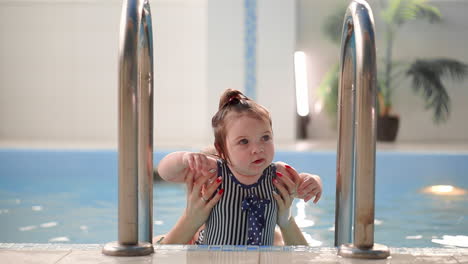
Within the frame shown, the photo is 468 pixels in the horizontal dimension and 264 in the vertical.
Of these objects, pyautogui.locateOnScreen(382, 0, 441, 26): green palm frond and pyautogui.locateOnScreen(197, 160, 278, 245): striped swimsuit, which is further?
pyautogui.locateOnScreen(382, 0, 441, 26): green palm frond

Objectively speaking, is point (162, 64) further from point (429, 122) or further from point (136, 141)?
point (136, 141)

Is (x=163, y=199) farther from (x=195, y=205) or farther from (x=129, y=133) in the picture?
(x=129, y=133)

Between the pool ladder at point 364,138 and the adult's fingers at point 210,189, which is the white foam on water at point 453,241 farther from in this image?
the pool ladder at point 364,138

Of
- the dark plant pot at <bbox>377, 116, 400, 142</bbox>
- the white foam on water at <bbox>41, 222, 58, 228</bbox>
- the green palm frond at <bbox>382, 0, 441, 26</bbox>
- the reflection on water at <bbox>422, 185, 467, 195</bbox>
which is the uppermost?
the green palm frond at <bbox>382, 0, 441, 26</bbox>

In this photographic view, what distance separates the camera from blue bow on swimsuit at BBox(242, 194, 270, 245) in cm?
210

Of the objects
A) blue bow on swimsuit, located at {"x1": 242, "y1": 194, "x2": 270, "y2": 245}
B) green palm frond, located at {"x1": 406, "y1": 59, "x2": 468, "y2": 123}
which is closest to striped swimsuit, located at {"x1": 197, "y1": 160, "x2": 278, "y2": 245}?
blue bow on swimsuit, located at {"x1": 242, "y1": 194, "x2": 270, "y2": 245}

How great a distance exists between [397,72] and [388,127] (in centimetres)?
106

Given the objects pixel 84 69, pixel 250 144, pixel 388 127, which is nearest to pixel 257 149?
pixel 250 144

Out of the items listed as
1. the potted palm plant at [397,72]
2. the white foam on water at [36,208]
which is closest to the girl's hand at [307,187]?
the white foam on water at [36,208]

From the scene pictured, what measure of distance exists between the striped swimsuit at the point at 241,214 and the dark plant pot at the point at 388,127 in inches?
285

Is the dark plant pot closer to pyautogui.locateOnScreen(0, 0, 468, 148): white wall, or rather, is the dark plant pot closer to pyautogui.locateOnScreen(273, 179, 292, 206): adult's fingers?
pyautogui.locateOnScreen(0, 0, 468, 148): white wall

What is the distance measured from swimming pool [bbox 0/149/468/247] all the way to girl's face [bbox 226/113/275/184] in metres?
1.57

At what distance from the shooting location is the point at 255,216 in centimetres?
211

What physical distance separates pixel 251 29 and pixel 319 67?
1346 millimetres
